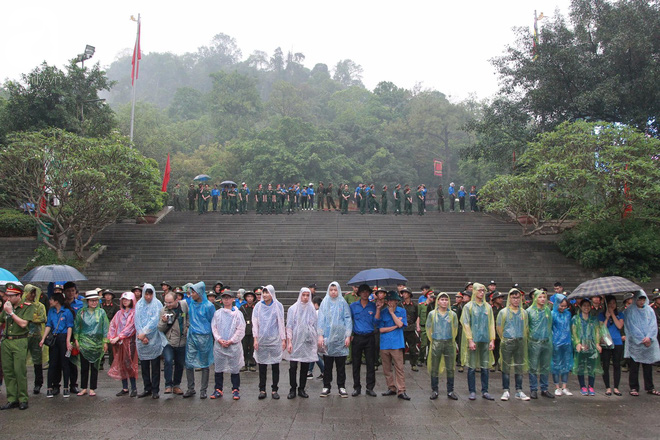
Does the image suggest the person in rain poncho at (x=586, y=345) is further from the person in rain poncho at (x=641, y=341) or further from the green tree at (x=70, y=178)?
the green tree at (x=70, y=178)

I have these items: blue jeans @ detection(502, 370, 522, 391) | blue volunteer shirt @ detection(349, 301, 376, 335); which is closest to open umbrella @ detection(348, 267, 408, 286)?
blue volunteer shirt @ detection(349, 301, 376, 335)

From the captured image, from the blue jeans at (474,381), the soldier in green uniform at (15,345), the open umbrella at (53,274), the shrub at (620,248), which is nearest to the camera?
the soldier in green uniform at (15,345)

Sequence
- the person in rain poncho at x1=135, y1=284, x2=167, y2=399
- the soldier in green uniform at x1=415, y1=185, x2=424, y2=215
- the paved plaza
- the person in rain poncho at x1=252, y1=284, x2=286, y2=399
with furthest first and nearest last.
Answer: the soldier in green uniform at x1=415, y1=185, x2=424, y2=215
the person in rain poncho at x1=135, y1=284, x2=167, y2=399
the person in rain poncho at x1=252, y1=284, x2=286, y2=399
the paved plaza

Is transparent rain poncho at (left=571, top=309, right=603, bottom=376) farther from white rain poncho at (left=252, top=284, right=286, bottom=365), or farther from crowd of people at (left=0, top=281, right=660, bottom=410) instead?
white rain poncho at (left=252, top=284, right=286, bottom=365)

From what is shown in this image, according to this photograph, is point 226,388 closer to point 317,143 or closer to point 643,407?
point 643,407

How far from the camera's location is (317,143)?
36.8 metres

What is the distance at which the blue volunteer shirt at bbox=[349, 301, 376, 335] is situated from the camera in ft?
23.6

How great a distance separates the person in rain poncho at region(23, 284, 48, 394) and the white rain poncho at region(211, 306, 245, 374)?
2.22 m

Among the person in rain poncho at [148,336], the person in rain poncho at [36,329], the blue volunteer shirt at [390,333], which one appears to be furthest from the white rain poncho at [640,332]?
the person in rain poncho at [36,329]

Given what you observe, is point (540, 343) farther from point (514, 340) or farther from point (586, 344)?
point (586, 344)

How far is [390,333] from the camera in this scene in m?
7.12

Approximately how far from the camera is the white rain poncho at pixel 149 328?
715 centimetres

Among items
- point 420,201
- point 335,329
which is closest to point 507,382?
point 335,329

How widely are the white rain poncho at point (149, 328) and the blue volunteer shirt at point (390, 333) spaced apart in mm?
2808
